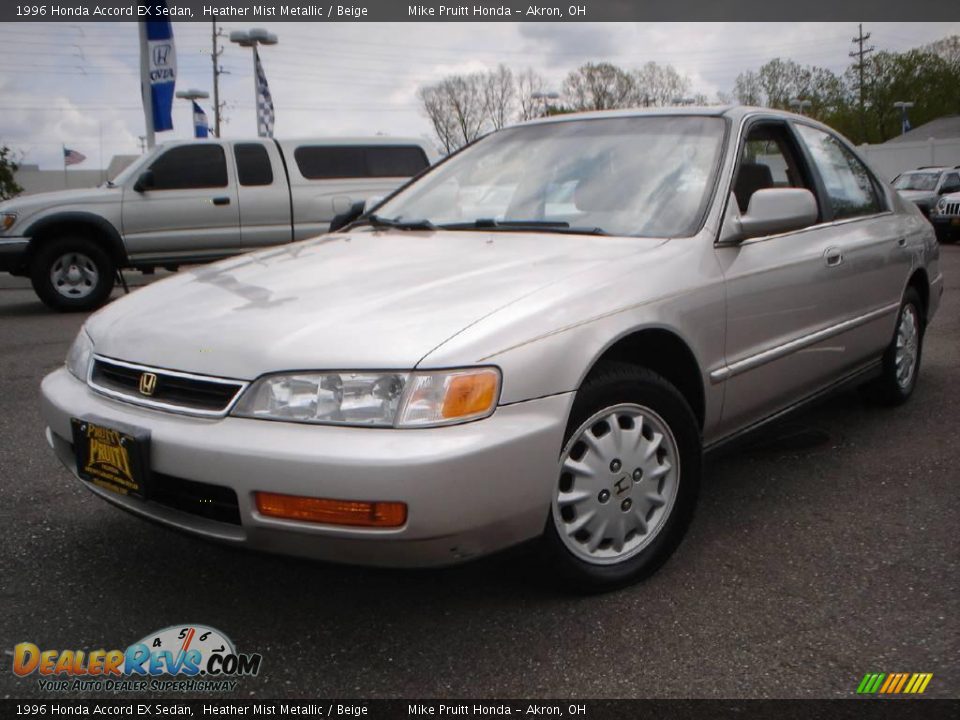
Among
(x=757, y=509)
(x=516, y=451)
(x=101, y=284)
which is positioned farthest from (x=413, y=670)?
(x=101, y=284)

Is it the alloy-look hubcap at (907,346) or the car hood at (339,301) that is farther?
the alloy-look hubcap at (907,346)

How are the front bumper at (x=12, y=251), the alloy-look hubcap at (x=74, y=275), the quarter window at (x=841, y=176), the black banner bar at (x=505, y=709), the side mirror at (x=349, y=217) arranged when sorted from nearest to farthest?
the black banner bar at (x=505, y=709) → the quarter window at (x=841, y=176) → the side mirror at (x=349, y=217) → the front bumper at (x=12, y=251) → the alloy-look hubcap at (x=74, y=275)

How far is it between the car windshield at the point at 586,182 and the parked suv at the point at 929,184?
17762 millimetres

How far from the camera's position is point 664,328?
2.77m

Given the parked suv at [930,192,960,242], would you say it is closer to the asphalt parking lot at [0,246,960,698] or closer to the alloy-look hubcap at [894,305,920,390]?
the alloy-look hubcap at [894,305,920,390]

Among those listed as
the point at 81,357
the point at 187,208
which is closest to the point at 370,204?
the point at 81,357

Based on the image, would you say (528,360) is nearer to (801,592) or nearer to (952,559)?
(801,592)

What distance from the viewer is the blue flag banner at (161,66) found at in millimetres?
15156

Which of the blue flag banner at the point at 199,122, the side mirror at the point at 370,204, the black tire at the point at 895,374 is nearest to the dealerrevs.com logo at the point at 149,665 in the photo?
the side mirror at the point at 370,204

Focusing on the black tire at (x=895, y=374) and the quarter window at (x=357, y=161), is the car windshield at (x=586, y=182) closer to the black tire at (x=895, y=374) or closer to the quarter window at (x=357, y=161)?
the black tire at (x=895, y=374)

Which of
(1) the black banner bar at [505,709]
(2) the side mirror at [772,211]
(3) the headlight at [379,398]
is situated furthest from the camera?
(2) the side mirror at [772,211]

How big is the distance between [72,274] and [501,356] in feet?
28.1

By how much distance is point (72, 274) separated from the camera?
31.7 ft

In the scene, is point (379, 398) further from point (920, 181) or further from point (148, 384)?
point (920, 181)
